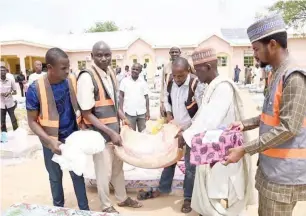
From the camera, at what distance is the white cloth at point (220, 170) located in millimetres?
2832

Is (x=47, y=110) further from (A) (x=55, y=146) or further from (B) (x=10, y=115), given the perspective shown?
(B) (x=10, y=115)

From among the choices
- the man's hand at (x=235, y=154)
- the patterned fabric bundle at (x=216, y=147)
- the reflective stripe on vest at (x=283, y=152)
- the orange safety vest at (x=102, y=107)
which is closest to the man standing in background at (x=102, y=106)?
the orange safety vest at (x=102, y=107)

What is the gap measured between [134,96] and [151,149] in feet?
8.61

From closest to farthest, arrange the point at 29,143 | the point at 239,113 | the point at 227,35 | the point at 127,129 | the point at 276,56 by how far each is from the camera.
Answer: the point at 276,56, the point at 239,113, the point at 127,129, the point at 29,143, the point at 227,35

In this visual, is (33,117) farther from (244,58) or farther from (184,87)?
(244,58)

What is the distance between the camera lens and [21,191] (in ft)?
14.8

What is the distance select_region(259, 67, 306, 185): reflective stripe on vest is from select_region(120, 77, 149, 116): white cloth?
166 inches

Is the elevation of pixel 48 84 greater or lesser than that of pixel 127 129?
greater

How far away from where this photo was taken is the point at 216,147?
2.29 meters

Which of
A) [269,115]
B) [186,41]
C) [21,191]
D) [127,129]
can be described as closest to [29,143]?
[21,191]

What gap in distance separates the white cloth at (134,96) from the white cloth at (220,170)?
10.4ft

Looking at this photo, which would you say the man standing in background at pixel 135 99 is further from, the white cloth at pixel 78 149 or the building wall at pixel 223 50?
the building wall at pixel 223 50

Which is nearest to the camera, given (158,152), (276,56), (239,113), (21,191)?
(276,56)

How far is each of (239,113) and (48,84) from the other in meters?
1.77
